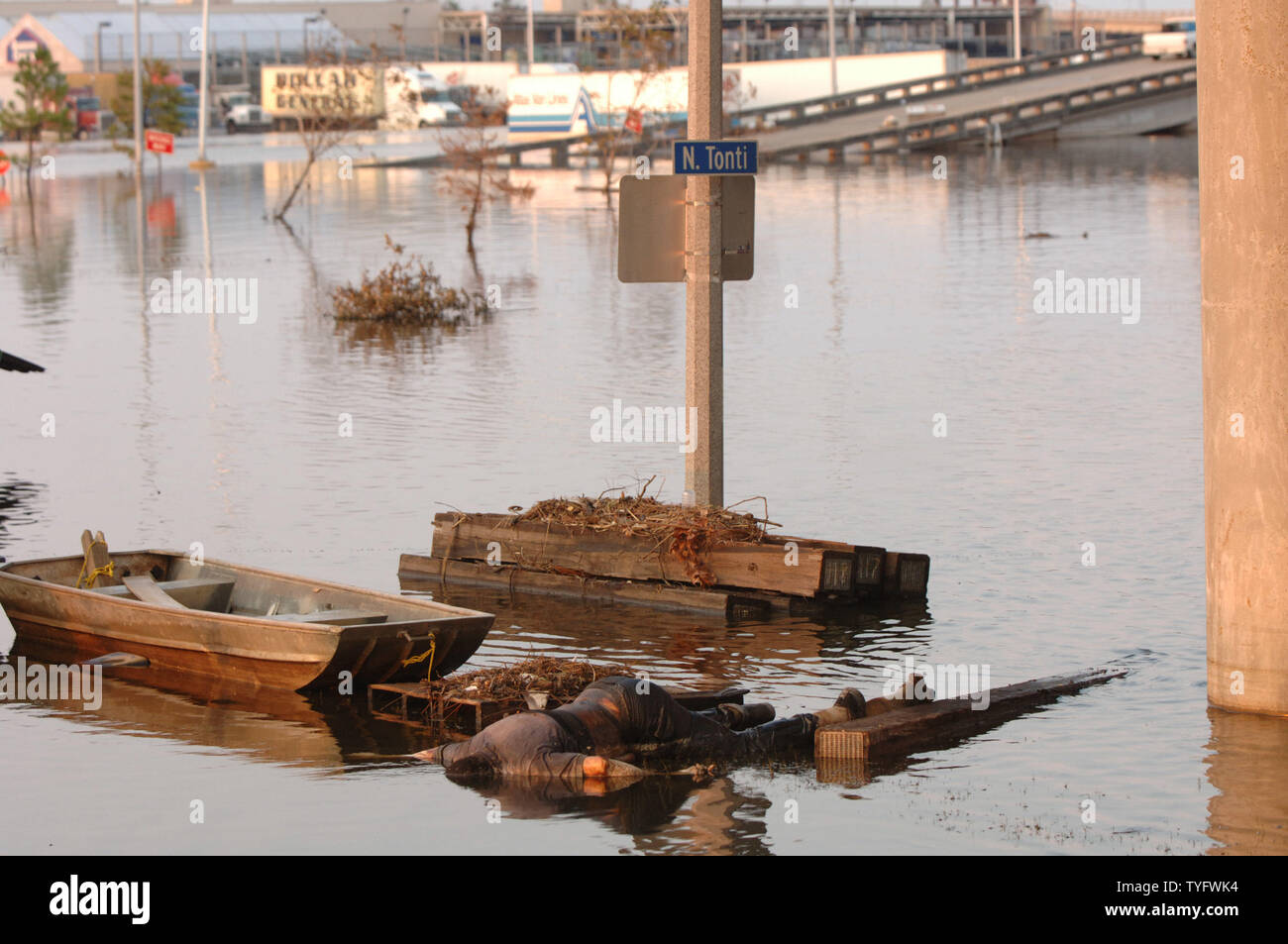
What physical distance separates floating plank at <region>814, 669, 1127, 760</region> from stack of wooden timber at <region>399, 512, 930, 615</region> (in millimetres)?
2419

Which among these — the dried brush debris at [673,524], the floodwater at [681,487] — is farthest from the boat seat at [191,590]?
the dried brush debris at [673,524]

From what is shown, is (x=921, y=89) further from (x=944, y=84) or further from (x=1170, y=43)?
(x=1170, y=43)

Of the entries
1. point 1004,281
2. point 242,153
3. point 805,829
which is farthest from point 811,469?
point 242,153

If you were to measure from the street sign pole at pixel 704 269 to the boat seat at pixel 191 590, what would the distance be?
342 cm

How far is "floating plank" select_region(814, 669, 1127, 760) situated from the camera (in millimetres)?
10172

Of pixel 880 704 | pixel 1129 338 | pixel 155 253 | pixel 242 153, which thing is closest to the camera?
pixel 880 704

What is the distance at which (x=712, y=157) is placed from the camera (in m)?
13.9

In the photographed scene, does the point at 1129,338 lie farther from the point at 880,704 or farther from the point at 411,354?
the point at 880,704

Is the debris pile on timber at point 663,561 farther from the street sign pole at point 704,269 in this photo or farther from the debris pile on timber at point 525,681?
the debris pile on timber at point 525,681

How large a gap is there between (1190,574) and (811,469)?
5.24 m
